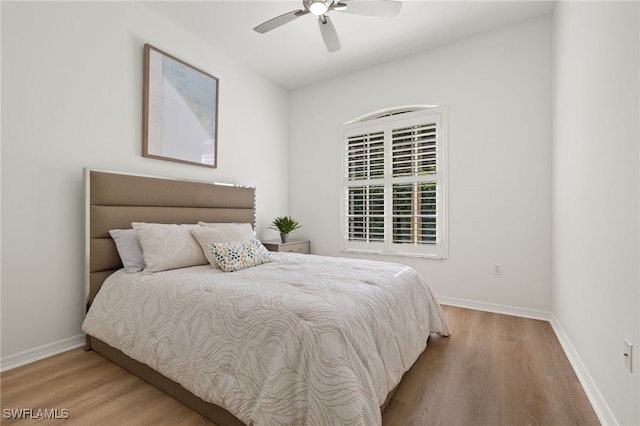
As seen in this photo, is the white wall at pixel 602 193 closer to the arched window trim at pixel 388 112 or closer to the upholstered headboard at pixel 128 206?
the arched window trim at pixel 388 112

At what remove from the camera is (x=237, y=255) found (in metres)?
2.29

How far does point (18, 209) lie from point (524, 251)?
4.09 metres

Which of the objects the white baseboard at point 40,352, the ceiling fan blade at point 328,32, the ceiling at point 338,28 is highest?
the ceiling at point 338,28

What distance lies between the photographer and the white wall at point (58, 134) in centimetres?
202

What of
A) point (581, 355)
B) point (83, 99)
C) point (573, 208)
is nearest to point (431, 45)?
point (573, 208)

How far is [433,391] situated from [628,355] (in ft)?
2.87

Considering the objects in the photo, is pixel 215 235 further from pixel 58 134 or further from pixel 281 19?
pixel 281 19

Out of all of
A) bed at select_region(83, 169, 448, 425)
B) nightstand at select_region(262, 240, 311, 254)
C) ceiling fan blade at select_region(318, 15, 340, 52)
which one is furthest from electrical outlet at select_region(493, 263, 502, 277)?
ceiling fan blade at select_region(318, 15, 340, 52)

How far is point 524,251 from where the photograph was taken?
296cm

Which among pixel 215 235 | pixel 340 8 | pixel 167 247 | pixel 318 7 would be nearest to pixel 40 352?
pixel 167 247

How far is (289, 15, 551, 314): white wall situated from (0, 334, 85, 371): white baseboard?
10.3ft

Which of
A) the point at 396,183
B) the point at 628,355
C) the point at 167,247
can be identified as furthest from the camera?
the point at 396,183

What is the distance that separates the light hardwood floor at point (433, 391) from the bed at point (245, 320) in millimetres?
114

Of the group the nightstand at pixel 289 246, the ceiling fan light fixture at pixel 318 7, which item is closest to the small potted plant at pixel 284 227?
the nightstand at pixel 289 246
